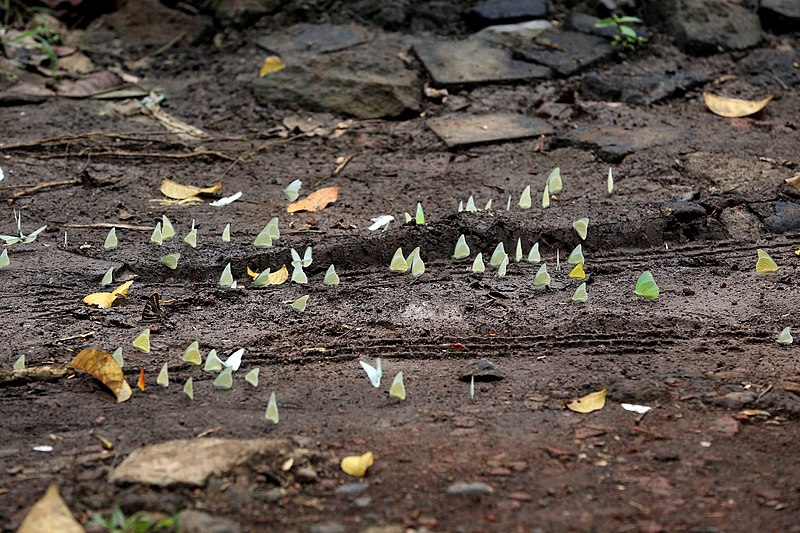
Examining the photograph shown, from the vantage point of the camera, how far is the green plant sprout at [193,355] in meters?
2.79

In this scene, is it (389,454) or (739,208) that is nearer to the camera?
(389,454)

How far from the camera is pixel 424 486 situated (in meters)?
2.15

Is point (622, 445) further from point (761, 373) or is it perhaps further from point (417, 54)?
point (417, 54)

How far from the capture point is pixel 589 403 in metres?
2.56

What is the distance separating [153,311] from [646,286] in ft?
5.39

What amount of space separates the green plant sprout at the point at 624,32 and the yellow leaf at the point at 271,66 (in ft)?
6.09

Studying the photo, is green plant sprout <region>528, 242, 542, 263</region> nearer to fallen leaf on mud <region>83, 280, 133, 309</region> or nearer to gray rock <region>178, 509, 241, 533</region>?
fallen leaf on mud <region>83, 280, 133, 309</region>

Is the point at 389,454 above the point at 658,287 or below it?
above

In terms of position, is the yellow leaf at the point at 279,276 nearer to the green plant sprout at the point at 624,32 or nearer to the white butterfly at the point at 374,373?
the white butterfly at the point at 374,373

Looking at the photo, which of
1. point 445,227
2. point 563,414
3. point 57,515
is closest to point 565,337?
point 563,414

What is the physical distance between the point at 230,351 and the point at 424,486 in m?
1.00

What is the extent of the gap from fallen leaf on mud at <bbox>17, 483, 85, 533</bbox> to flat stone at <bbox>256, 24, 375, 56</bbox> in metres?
3.85

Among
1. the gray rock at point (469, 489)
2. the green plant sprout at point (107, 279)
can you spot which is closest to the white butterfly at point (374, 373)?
the gray rock at point (469, 489)

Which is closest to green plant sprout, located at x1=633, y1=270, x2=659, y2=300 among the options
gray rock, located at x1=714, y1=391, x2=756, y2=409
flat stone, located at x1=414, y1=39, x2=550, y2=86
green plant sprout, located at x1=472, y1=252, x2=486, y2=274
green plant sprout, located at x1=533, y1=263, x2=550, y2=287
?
green plant sprout, located at x1=533, y1=263, x2=550, y2=287
